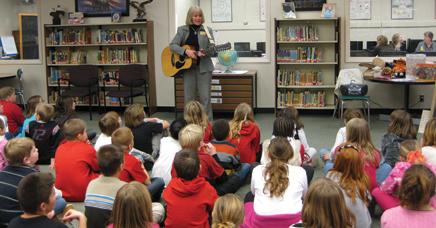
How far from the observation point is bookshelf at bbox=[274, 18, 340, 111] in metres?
8.22

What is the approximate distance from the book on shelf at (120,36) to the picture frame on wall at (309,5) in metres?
2.66

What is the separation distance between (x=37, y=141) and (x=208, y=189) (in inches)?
106

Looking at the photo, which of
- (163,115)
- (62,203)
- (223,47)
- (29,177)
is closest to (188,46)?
(223,47)

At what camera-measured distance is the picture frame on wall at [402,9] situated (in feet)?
35.7

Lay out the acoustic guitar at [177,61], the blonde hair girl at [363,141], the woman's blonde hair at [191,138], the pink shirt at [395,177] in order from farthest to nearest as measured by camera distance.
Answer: the acoustic guitar at [177,61], the woman's blonde hair at [191,138], the blonde hair girl at [363,141], the pink shirt at [395,177]

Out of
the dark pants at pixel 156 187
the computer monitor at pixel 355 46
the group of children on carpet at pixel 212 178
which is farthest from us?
the computer monitor at pixel 355 46

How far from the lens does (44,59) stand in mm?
9445

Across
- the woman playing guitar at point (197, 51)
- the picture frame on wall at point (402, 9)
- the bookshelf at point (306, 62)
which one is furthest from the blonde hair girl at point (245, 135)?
the picture frame on wall at point (402, 9)

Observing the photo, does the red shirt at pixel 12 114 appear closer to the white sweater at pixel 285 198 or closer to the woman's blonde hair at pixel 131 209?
the white sweater at pixel 285 198

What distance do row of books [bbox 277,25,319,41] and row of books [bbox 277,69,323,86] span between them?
54 centimetres

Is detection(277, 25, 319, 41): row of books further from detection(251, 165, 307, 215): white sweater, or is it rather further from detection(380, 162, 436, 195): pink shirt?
detection(251, 165, 307, 215): white sweater

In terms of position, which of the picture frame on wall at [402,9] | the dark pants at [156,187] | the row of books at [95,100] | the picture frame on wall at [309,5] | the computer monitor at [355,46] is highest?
the picture frame on wall at [402,9]

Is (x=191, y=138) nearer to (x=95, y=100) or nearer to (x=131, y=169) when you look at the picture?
(x=131, y=169)

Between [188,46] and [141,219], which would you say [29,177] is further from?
[188,46]
